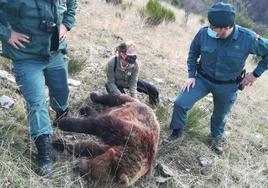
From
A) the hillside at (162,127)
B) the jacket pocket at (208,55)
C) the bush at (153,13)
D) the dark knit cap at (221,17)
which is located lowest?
the bush at (153,13)

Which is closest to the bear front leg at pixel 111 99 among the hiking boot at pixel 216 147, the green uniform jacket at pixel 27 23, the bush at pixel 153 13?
the hiking boot at pixel 216 147

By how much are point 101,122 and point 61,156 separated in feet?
1.61

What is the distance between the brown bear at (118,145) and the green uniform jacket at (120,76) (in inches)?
27.5

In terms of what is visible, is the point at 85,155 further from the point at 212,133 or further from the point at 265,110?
the point at 265,110

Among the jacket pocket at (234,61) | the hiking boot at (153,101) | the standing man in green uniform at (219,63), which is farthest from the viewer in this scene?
the hiking boot at (153,101)

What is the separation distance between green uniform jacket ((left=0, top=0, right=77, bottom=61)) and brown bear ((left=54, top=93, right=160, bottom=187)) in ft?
2.85

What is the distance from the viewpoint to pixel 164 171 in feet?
16.7

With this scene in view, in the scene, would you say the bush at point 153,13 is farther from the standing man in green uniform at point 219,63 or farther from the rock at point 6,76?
the rock at point 6,76

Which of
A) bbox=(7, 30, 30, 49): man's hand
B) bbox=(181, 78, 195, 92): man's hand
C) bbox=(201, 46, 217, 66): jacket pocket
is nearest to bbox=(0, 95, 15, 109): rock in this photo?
bbox=(7, 30, 30, 49): man's hand

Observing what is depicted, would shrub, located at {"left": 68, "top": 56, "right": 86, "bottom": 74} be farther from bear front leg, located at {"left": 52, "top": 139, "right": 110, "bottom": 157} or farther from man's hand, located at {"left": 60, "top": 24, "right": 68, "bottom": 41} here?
man's hand, located at {"left": 60, "top": 24, "right": 68, "bottom": 41}

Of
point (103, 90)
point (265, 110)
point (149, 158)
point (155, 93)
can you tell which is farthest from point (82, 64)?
point (265, 110)

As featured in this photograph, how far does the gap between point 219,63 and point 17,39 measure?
2263 mm

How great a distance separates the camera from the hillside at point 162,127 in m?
4.45

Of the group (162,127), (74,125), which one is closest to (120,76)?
(162,127)
